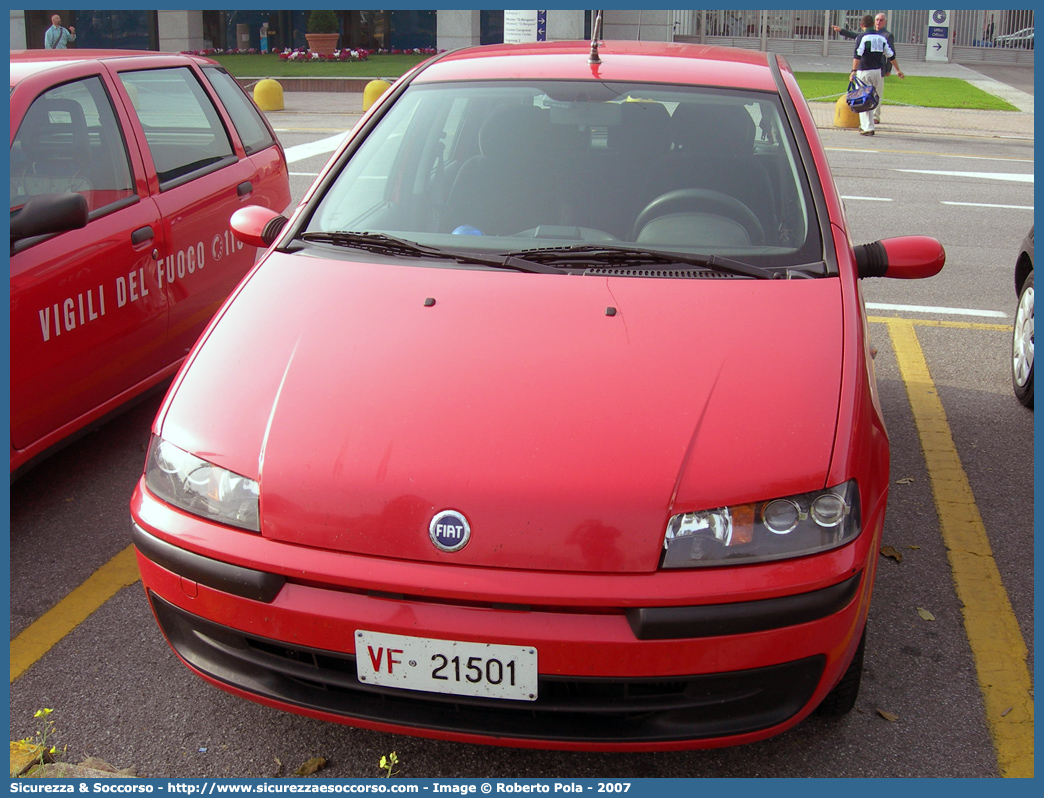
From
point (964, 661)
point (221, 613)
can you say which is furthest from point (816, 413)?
point (221, 613)

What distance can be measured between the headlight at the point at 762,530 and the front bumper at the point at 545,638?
40mm

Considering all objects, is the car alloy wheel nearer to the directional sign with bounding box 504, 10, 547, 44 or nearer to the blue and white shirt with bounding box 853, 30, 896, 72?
the blue and white shirt with bounding box 853, 30, 896, 72

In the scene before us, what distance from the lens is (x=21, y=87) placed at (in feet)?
12.1

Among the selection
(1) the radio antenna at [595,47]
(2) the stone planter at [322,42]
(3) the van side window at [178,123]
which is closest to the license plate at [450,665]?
(1) the radio antenna at [595,47]

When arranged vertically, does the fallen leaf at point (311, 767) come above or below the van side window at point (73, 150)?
below

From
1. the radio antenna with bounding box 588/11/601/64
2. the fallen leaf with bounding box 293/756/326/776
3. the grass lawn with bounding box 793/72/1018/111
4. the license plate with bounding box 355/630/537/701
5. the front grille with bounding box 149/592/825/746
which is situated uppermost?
the grass lawn with bounding box 793/72/1018/111

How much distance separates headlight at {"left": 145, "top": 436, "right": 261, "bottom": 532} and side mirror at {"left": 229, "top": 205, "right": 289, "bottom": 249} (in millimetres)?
1126

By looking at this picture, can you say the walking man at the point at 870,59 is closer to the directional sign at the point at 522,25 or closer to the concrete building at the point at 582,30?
the directional sign at the point at 522,25

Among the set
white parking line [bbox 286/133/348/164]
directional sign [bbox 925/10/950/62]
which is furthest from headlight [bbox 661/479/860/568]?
directional sign [bbox 925/10/950/62]

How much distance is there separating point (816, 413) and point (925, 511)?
1725 mm

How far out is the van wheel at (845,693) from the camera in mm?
2436

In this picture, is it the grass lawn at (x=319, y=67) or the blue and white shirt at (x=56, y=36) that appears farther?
the grass lawn at (x=319, y=67)

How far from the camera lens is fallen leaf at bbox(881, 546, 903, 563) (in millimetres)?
3379

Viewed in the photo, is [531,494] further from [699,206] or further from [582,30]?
[582,30]
